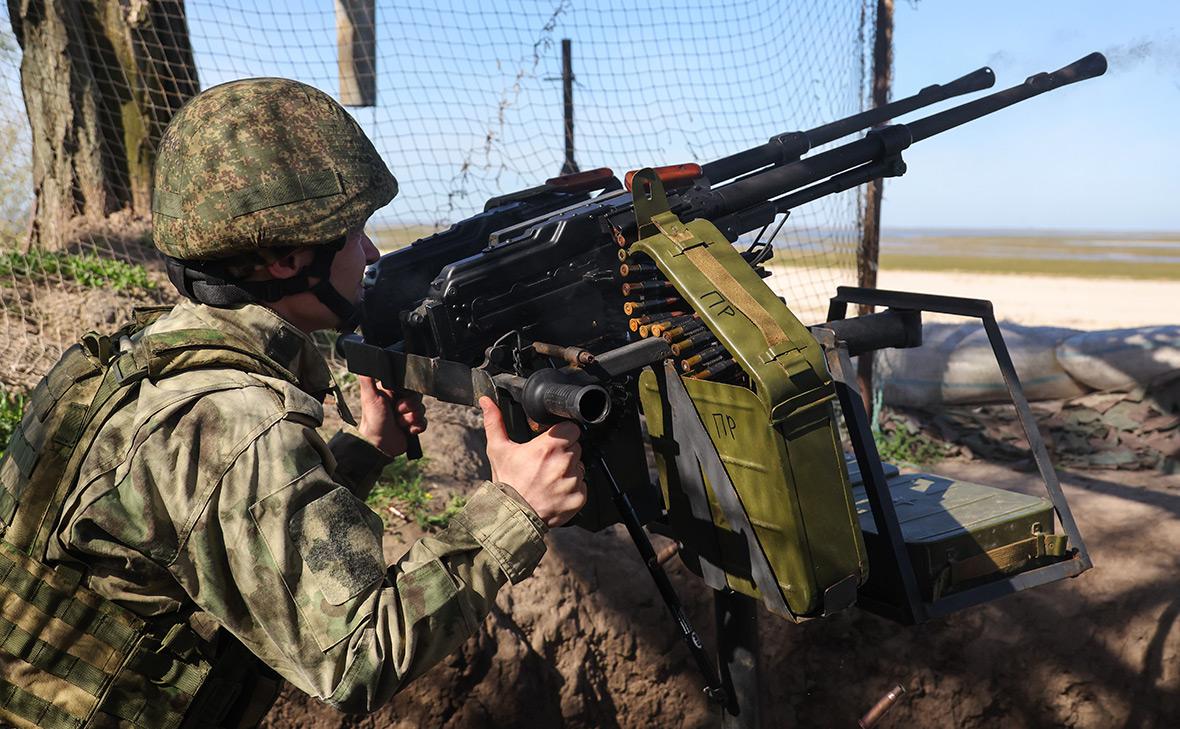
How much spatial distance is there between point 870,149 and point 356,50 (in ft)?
14.0

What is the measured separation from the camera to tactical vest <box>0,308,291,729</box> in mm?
1877

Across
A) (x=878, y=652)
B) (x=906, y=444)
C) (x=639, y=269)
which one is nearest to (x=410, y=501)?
(x=878, y=652)

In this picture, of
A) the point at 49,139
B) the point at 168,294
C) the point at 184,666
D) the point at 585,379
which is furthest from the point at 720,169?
the point at 49,139

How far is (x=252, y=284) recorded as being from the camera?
2113 mm

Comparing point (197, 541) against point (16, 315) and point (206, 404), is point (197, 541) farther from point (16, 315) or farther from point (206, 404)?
point (16, 315)

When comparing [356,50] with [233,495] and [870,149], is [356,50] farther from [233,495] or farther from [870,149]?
[233,495]

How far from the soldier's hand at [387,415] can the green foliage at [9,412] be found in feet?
8.23

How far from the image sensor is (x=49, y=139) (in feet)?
21.8

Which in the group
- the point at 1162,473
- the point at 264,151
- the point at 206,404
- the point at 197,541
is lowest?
the point at 1162,473

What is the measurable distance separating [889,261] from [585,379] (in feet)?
98.8

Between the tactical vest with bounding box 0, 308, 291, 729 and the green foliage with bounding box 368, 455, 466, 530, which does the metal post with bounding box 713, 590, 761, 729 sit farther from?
the green foliage with bounding box 368, 455, 466, 530

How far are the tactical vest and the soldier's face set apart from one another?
0.29 metres

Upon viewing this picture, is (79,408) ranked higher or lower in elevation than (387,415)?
higher

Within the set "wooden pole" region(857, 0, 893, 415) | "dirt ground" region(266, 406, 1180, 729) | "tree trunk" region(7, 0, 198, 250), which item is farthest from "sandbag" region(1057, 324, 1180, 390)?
"tree trunk" region(7, 0, 198, 250)
